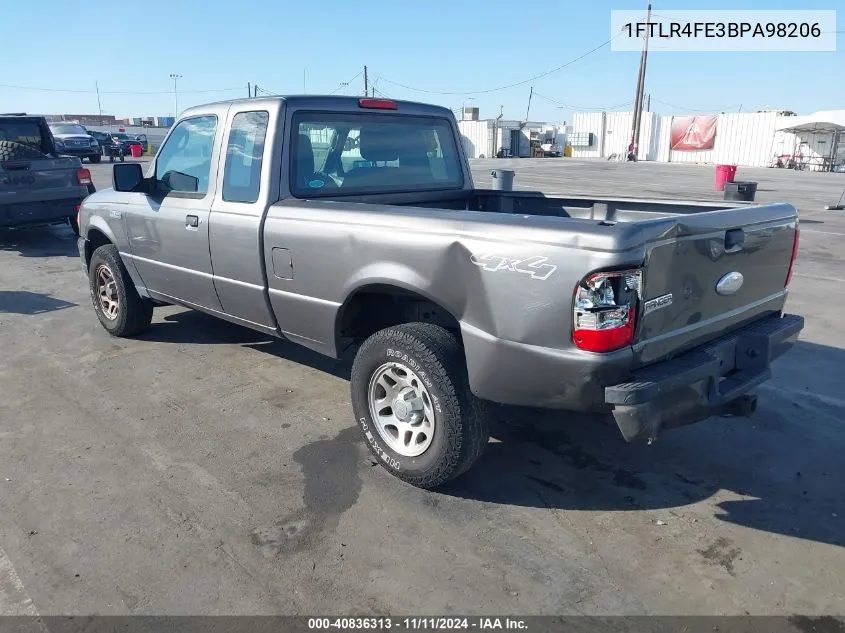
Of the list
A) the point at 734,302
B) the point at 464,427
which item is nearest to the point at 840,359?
the point at 734,302

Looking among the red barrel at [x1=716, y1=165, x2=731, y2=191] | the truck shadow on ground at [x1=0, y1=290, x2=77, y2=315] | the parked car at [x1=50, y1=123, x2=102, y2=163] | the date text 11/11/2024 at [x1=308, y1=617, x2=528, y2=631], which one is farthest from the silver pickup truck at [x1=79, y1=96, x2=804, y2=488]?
the parked car at [x1=50, y1=123, x2=102, y2=163]

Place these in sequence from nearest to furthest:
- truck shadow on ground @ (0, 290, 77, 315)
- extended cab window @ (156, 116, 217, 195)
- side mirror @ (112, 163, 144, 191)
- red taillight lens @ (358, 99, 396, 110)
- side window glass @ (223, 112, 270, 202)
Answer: side window glass @ (223, 112, 270, 202) < red taillight lens @ (358, 99, 396, 110) < extended cab window @ (156, 116, 217, 195) < side mirror @ (112, 163, 144, 191) < truck shadow on ground @ (0, 290, 77, 315)

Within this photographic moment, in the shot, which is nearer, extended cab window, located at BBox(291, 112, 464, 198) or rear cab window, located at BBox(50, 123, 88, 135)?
extended cab window, located at BBox(291, 112, 464, 198)

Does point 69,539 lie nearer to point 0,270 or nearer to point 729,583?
point 729,583

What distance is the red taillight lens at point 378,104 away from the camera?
4.47 meters

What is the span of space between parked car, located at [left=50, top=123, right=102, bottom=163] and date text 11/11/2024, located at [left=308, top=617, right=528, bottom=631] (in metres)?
33.6

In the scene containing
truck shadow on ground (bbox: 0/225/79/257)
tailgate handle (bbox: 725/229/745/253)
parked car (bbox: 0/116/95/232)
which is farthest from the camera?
truck shadow on ground (bbox: 0/225/79/257)

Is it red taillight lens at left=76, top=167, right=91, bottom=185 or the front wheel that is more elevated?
red taillight lens at left=76, top=167, right=91, bottom=185

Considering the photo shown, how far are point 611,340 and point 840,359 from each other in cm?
367

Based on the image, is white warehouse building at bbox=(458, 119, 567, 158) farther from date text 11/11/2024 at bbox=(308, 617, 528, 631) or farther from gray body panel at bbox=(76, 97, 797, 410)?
date text 11/11/2024 at bbox=(308, 617, 528, 631)

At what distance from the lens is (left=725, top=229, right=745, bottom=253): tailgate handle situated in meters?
3.05

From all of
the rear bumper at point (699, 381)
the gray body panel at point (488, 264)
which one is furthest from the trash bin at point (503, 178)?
the rear bumper at point (699, 381)

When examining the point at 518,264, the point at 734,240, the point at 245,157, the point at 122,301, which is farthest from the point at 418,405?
the point at 122,301

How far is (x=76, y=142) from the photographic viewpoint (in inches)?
1273
